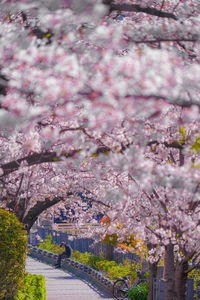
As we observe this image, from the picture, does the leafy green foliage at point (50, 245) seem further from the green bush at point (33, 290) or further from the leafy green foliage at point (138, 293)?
the green bush at point (33, 290)

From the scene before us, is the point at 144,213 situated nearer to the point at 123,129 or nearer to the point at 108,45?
the point at 123,129

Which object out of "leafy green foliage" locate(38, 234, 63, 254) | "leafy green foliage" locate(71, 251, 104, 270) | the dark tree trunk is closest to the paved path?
"leafy green foliage" locate(71, 251, 104, 270)

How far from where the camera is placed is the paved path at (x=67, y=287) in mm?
16234

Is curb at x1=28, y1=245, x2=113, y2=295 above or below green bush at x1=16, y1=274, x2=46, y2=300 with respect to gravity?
below

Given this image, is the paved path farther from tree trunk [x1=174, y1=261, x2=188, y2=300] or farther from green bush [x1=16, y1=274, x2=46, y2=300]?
tree trunk [x1=174, y1=261, x2=188, y2=300]

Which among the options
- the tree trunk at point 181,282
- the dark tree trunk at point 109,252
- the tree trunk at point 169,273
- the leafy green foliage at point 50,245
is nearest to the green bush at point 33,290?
the tree trunk at point 169,273

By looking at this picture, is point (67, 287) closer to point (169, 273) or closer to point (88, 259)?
point (88, 259)

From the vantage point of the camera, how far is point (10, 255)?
1029 centimetres

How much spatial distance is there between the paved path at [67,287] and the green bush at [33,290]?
1.29 m

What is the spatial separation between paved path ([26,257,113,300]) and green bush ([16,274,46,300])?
4.22ft

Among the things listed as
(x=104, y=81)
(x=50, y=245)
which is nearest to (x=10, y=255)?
(x=104, y=81)

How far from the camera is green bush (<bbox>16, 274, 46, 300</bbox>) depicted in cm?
1169

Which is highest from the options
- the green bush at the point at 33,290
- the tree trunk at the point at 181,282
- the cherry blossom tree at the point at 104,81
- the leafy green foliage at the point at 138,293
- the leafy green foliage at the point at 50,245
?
the cherry blossom tree at the point at 104,81

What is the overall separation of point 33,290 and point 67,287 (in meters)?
5.24
